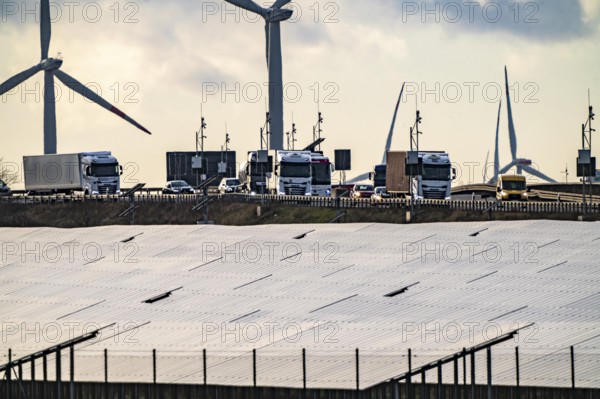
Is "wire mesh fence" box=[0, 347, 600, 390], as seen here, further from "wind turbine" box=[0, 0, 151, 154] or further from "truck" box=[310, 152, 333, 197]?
"wind turbine" box=[0, 0, 151, 154]

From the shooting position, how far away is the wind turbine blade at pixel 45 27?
180750mm

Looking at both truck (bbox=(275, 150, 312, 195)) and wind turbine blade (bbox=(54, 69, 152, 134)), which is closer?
truck (bbox=(275, 150, 312, 195))

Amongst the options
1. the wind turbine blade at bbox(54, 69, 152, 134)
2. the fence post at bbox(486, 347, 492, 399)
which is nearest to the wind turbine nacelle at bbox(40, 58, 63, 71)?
the wind turbine blade at bbox(54, 69, 152, 134)

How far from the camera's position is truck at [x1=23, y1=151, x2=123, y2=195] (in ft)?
495

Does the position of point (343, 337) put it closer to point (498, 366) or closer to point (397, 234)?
point (498, 366)

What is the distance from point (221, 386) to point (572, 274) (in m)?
23.3

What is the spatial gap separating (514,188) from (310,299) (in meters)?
76.1

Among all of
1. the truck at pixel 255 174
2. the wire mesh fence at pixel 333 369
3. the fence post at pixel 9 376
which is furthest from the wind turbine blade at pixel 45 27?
the fence post at pixel 9 376

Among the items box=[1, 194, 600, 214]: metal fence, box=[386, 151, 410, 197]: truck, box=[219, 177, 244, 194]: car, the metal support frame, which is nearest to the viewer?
the metal support frame

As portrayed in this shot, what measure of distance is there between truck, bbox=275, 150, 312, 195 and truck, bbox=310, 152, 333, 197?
3.78 m

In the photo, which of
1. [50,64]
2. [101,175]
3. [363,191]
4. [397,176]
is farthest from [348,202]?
[50,64]

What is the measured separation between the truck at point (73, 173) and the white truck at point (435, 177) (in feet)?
115

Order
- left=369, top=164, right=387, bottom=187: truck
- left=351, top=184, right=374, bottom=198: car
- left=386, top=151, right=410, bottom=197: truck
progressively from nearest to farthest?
left=386, top=151, right=410, bottom=197: truck, left=351, top=184, right=374, bottom=198: car, left=369, top=164, right=387, bottom=187: truck

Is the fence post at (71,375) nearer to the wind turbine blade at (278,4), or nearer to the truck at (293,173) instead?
the truck at (293,173)
